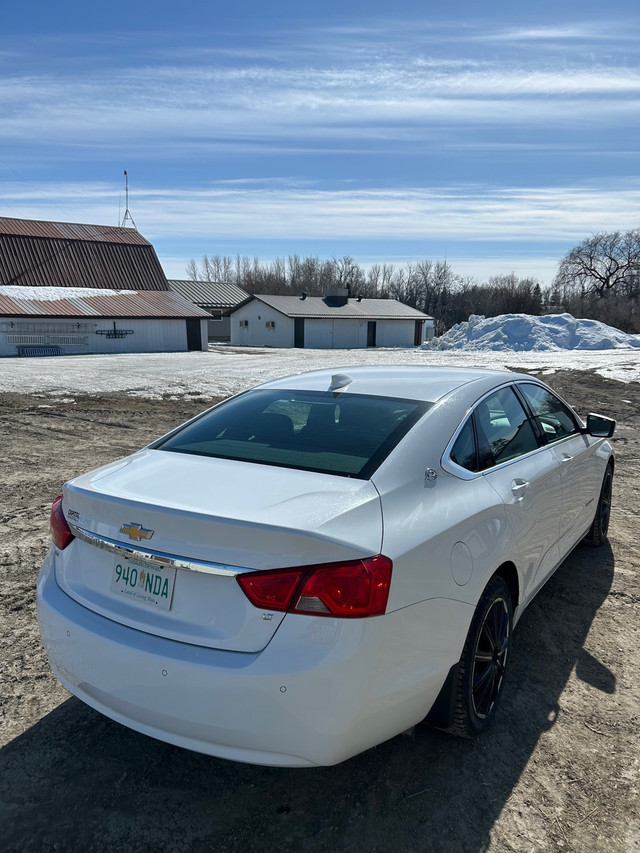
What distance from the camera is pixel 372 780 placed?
97.5 inches

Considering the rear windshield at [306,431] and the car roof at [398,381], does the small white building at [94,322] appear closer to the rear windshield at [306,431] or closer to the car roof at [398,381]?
the car roof at [398,381]

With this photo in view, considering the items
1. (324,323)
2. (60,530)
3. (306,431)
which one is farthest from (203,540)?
(324,323)

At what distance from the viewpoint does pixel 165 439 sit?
3.32m

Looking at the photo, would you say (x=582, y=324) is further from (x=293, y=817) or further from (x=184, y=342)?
(x=293, y=817)

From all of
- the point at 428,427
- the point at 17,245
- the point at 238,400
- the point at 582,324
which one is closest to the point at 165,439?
the point at 238,400

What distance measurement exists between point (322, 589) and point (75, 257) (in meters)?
46.5

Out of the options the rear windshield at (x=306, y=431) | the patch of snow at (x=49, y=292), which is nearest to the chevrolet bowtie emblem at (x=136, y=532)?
the rear windshield at (x=306, y=431)

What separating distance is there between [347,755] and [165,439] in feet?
6.19

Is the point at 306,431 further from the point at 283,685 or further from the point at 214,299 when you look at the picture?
the point at 214,299

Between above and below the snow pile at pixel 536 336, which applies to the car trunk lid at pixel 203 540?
above

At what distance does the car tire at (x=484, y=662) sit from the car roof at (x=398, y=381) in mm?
1033

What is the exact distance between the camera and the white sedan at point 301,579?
1.99 metres

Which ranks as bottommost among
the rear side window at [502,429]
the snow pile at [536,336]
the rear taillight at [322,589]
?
the snow pile at [536,336]

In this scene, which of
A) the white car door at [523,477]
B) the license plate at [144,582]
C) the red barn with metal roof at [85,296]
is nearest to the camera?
the license plate at [144,582]
